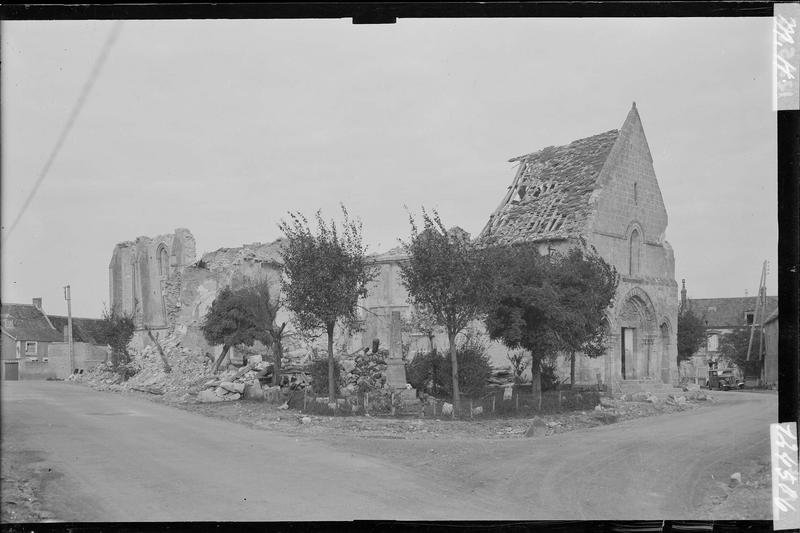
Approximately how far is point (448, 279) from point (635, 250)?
13.6 m

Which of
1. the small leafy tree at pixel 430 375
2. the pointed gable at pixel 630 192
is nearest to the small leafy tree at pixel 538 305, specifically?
the small leafy tree at pixel 430 375

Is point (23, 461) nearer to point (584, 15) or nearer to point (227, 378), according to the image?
point (584, 15)

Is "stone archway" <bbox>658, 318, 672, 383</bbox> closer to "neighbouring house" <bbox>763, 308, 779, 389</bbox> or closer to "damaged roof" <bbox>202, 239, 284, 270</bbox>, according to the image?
"neighbouring house" <bbox>763, 308, 779, 389</bbox>

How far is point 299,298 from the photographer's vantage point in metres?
20.4

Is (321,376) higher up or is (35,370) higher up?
(321,376)

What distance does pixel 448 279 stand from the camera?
18.5 meters

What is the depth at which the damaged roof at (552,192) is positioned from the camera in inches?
1093

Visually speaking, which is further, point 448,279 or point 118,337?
point 118,337

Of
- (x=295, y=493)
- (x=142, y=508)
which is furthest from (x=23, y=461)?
(x=295, y=493)

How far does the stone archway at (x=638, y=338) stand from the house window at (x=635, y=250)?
2.87ft

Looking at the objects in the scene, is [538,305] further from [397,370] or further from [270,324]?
[270,324]

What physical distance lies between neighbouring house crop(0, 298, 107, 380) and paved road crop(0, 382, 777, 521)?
109ft

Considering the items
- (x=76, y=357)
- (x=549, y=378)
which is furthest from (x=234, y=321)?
(x=76, y=357)

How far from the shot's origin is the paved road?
26.3ft
